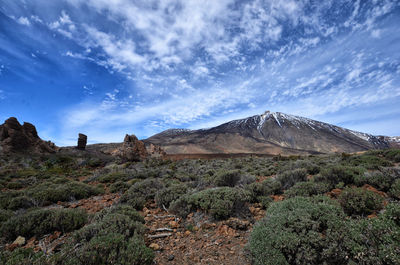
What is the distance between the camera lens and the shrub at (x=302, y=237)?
2.35 m

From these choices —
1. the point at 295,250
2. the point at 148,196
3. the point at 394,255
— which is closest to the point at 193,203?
the point at 148,196

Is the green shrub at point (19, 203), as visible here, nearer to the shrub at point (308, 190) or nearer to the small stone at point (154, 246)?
the small stone at point (154, 246)

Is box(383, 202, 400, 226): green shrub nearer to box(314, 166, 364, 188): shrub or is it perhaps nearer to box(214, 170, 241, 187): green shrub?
box(314, 166, 364, 188): shrub

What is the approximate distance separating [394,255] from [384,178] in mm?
4220

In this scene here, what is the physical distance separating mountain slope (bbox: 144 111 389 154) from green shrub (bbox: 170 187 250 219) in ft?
227

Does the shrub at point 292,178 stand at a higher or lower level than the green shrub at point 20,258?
higher

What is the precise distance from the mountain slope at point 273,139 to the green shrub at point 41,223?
69608mm

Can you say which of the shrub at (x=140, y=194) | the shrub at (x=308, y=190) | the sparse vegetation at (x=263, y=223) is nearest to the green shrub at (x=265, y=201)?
the sparse vegetation at (x=263, y=223)

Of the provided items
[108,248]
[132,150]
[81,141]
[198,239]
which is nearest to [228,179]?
[198,239]

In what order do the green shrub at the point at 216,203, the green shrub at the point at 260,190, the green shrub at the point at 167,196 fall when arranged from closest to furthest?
the green shrub at the point at 216,203 → the green shrub at the point at 260,190 → the green shrub at the point at 167,196

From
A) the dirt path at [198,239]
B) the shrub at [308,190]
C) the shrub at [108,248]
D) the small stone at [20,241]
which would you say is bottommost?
the dirt path at [198,239]

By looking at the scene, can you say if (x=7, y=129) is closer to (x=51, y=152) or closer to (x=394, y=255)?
(x=51, y=152)

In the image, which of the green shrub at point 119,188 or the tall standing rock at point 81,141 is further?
the tall standing rock at point 81,141

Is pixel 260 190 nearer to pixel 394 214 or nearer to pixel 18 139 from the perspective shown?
pixel 394 214
